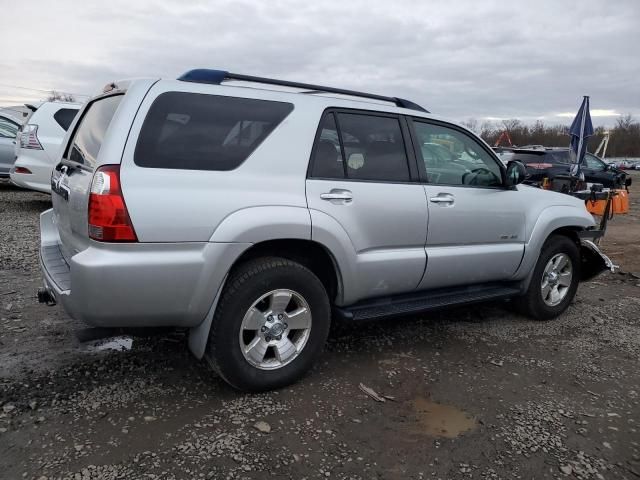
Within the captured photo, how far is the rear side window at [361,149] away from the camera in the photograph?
3.38 meters

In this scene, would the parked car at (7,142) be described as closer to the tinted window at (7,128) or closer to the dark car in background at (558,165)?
the tinted window at (7,128)

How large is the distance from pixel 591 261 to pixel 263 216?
3.96 m

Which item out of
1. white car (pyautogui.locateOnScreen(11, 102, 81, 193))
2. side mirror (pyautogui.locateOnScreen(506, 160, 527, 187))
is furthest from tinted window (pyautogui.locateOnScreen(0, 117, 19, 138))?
side mirror (pyautogui.locateOnScreen(506, 160, 527, 187))

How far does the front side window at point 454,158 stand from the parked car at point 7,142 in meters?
10.2

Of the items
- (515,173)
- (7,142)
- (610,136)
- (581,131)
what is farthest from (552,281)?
(610,136)

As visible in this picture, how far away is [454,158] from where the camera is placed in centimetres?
419

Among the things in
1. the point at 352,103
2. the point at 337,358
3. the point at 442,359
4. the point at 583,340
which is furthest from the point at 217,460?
the point at 583,340

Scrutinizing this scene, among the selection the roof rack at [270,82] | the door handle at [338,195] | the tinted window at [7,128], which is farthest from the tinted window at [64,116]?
the door handle at [338,195]

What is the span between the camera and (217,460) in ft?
8.45

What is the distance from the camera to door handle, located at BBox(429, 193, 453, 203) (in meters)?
3.80

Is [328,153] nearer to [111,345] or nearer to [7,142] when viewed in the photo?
[111,345]

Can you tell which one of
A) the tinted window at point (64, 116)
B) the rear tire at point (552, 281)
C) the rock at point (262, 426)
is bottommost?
the rock at point (262, 426)

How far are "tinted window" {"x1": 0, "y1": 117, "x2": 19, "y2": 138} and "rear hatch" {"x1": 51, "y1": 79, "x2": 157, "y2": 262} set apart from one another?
8867mm

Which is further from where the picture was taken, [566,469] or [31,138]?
[31,138]
